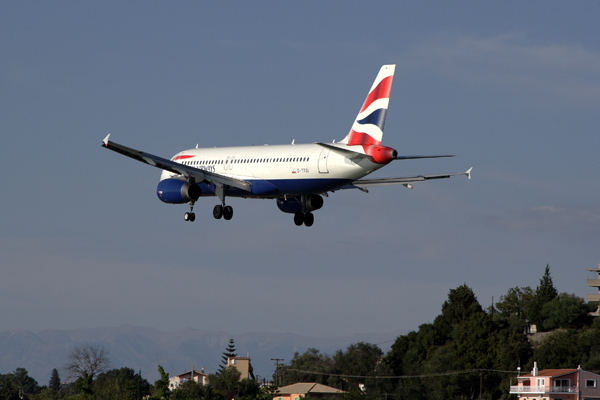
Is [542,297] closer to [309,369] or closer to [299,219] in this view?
[309,369]

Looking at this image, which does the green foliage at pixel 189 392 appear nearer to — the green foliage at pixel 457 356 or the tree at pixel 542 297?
the green foliage at pixel 457 356

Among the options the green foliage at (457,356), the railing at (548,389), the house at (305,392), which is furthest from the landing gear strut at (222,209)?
the green foliage at (457,356)

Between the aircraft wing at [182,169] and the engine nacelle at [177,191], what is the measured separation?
2.53ft

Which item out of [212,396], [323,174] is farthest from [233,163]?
[212,396]

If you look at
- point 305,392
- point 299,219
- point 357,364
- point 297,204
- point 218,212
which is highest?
point 297,204

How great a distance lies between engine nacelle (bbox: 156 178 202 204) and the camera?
211 feet

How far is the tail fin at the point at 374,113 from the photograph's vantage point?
56594 mm

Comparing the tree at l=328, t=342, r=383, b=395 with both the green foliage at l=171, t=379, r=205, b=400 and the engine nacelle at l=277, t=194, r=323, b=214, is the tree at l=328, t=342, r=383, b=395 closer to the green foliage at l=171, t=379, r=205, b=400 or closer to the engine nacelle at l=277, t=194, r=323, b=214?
the green foliage at l=171, t=379, r=205, b=400

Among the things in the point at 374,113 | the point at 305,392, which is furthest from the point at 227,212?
the point at 305,392

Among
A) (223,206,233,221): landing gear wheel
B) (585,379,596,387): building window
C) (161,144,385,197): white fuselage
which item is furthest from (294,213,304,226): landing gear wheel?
(585,379,596,387): building window

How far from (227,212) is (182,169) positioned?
513 cm

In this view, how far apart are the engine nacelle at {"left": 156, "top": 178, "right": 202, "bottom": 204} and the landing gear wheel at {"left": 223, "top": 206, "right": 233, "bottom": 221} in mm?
2385

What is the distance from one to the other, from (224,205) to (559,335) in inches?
4343

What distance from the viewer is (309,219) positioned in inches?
2635
